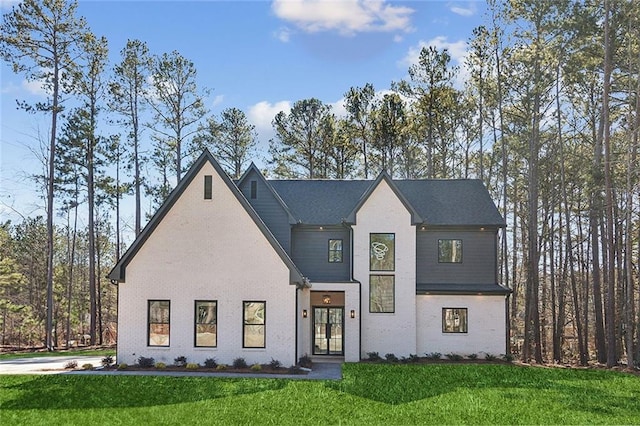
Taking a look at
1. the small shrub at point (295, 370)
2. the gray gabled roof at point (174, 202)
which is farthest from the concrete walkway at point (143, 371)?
the gray gabled roof at point (174, 202)

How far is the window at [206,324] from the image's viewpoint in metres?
Answer: 19.2

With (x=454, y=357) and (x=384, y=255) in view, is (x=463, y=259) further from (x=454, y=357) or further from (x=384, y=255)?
(x=454, y=357)

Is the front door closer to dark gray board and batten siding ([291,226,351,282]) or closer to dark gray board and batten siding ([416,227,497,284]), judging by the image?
dark gray board and batten siding ([291,226,351,282])

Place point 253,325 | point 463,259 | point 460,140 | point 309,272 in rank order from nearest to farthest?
point 253,325 → point 309,272 → point 463,259 → point 460,140

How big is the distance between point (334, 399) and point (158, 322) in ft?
26.2

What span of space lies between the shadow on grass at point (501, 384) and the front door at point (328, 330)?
3029 mm

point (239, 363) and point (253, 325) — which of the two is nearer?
point (239, 363)

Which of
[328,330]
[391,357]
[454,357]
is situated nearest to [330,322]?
[328,330]

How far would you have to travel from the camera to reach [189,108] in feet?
102

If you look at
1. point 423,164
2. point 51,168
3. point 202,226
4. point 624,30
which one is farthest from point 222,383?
point 423,164

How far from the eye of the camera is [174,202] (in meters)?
19.8

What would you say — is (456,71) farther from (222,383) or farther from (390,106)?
(222,383)

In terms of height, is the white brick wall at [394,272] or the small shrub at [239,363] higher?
the white brick wall at [394,272]

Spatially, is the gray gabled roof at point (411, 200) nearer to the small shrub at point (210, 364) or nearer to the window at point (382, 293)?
the window at point (382, 293)
